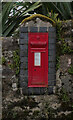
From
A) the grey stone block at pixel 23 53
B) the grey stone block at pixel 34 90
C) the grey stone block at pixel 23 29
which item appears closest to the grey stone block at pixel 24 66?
the grey stone block at pixel 23 53

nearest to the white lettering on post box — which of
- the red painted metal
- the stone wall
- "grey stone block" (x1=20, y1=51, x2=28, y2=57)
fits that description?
the red painted metal

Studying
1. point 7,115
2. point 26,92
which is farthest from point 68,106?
point 7,115

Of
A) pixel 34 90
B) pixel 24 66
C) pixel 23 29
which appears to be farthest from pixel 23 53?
pixel 34 90

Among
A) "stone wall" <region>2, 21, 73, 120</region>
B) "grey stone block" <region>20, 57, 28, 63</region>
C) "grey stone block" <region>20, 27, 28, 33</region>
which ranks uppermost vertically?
"grey stone block" <region>20, 27, 28, 33</region>

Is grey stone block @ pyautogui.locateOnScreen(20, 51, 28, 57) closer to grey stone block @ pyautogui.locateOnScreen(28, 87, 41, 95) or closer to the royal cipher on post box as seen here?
the royal cipher on post box

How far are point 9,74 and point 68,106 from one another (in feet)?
4.45

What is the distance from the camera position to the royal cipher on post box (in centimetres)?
340

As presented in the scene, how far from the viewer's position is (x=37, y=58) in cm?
339

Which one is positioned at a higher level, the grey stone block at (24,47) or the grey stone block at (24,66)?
the grey stone block at (24,47)

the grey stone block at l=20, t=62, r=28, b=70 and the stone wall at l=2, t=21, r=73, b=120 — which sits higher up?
the grey stone block at l=20, t=62, r=28, b=70

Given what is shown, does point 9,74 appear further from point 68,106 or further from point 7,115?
point 68,106

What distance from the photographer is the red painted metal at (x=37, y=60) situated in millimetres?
3371

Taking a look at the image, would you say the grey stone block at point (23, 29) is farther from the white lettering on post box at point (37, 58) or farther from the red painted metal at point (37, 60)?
the white lettering on post box at point (37, 58)

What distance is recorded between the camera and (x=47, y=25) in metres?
3.46
